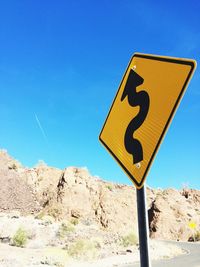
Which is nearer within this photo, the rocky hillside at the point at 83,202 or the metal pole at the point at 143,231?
the metal pole at the point at 143,231

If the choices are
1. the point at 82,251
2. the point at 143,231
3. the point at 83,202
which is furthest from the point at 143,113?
the point at 83,202

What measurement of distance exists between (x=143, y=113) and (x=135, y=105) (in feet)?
0.64

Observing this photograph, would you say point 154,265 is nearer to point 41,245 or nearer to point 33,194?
point 41,245

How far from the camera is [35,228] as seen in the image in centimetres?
4400

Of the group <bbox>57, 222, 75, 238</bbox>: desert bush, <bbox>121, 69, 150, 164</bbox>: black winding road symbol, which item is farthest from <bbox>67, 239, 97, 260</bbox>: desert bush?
<bbox>121, 69, 150, 164</bbox>: black winding road symbol

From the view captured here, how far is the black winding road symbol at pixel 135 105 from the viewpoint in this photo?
3.41 meters

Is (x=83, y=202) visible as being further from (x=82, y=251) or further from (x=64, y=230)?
(x=82, y=251)

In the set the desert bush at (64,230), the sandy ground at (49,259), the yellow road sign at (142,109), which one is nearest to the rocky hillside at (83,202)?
the desert bush at (64,230)

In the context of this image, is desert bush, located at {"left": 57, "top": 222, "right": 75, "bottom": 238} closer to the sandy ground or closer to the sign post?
the sandy ground

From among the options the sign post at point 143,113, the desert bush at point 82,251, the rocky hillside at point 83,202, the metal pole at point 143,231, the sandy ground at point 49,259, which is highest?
the rocky hillside at point 83,202

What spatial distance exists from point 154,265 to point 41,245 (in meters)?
13.6

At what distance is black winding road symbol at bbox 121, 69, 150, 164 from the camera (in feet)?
11.2

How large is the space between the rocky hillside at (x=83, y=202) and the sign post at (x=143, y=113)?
164 ft

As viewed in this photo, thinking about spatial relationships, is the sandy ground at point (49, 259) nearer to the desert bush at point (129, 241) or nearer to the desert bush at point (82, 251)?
the desert bush at point (82, 251)
